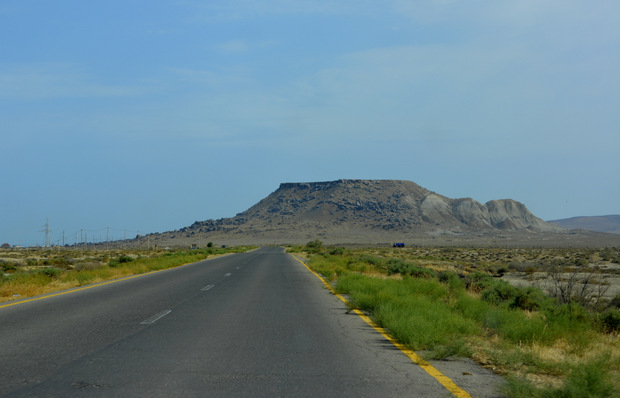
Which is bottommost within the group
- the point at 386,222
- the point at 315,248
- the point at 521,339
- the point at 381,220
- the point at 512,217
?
the point at 521,339

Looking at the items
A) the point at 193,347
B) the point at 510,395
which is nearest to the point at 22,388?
the point at 193,347

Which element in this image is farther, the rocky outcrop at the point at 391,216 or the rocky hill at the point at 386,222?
the rocky outcrop at the point at 391,216

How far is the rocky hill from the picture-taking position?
159000 mm

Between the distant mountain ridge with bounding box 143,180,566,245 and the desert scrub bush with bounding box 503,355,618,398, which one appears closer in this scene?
the desert scrub bush with bounding box 503,355,618,398

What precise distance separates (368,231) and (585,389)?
15892 cm

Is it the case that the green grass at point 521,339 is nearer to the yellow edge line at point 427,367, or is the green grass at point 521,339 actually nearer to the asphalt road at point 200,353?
the yellow edge line at point 427,367

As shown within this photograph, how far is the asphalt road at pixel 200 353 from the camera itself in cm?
611

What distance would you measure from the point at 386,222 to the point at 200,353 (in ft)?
537

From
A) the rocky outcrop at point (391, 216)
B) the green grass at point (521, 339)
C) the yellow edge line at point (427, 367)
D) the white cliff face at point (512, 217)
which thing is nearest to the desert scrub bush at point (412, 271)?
the green grass at point (521, 339)

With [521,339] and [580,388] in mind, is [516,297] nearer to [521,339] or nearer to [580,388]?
[521,339]

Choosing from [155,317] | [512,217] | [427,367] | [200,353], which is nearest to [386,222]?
[512,217]

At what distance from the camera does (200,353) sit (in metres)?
8.05

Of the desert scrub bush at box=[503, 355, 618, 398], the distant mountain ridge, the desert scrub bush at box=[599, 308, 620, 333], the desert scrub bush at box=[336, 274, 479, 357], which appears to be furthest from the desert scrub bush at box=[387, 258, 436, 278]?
the distant mountain ridge

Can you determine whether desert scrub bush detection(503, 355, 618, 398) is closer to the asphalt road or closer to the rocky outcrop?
the asphalt road
